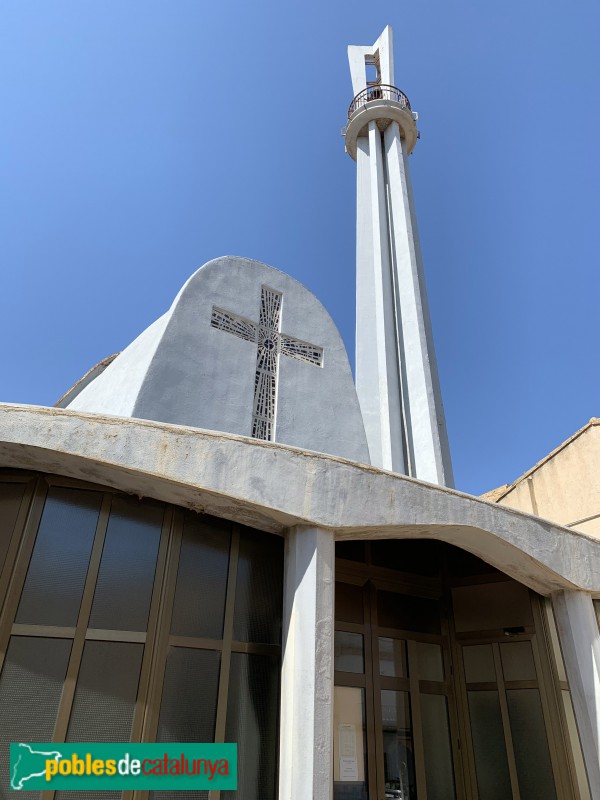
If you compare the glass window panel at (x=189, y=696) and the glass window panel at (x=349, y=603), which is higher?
the glass window panel at (x=349, y=603)

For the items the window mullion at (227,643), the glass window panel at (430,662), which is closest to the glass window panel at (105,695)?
the window mullion at (227,643)

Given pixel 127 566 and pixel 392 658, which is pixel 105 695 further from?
pixel 392 658

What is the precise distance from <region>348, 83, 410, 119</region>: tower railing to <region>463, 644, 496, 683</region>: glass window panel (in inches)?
891

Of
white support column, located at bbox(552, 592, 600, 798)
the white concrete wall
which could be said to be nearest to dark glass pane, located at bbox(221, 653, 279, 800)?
white support column, located at bbox(552, 592, 600, 798)

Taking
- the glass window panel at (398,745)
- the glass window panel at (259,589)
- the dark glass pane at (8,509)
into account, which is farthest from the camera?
the glass window panel at (398,745)

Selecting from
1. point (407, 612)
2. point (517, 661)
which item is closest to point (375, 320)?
point (407, 612)

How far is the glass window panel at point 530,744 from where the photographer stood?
627 centimetres

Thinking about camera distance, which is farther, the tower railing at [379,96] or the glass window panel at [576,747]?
the tower railing at [379,96]

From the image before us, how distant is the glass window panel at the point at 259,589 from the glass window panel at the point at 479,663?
313 cm

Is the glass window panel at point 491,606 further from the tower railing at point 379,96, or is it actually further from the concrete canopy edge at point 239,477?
the tower railing at point 379,96

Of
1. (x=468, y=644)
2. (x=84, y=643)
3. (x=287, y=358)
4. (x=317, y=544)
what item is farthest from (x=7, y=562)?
(x=287, y=358)

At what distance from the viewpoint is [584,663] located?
606cm

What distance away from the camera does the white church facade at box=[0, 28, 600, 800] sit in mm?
4484

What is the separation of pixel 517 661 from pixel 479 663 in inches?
18.1
